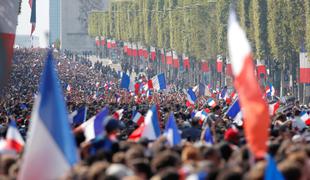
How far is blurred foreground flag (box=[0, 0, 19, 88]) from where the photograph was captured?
26.0 metres

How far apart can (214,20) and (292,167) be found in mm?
79506

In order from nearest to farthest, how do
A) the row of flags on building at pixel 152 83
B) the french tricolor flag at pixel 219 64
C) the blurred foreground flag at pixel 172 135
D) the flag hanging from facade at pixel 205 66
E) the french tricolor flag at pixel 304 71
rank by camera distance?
1. the blurred foreground flag at pixel 172 135
2. the row of flags on building at pixel 152 83
3. the french tricolor flag at pixel 304 71
4. the french tricolor flag at pixel 219 64
5. the flag hanging from facade at pixel 205 66

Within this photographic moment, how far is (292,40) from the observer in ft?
216

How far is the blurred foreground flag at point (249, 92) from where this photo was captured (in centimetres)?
1163

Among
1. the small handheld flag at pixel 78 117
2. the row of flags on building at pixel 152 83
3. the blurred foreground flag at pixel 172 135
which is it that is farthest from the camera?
the row of flags on building at pixel 152 83

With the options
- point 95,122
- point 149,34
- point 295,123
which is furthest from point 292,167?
point 149,34

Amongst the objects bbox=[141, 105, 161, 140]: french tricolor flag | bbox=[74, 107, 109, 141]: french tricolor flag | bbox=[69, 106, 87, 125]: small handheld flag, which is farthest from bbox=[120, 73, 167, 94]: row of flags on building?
bbox=[74, 107, 109, 141]: french tricolor flag

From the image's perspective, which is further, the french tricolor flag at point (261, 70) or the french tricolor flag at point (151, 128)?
the french tricolor flag at point (261, 70)

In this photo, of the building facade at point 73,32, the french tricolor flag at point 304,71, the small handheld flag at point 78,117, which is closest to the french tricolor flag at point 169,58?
the french tricolor flag at point 304,71

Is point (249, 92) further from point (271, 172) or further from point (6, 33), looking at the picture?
point (6, 33)

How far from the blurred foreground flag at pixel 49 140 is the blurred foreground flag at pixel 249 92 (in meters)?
1.68

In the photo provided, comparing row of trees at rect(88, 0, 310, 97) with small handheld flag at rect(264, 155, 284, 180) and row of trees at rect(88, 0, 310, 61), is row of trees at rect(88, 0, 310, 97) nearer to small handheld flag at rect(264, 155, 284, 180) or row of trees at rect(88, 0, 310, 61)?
row of trees at rect(88, 0, 310, 61)

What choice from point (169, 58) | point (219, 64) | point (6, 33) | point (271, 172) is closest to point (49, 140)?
point (271, 172)

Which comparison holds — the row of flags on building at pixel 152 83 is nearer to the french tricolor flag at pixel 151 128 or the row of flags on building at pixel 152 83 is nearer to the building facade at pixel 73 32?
the french tricolor flag at pixel 151 128
